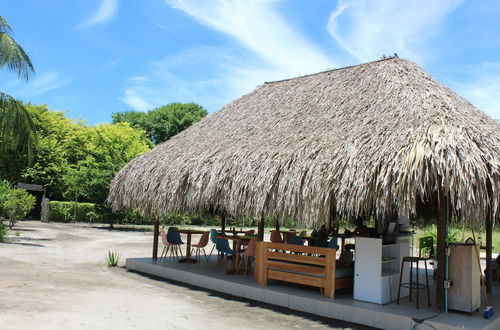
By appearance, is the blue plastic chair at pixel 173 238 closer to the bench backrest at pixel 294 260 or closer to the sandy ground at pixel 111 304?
the sandy ground at pixel 111 304

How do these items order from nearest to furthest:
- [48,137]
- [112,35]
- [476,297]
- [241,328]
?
[241,328] → [476,297] → [112,35] → [48,137]

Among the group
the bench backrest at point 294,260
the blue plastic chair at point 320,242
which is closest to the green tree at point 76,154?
the blue plastic chair at point 320,242

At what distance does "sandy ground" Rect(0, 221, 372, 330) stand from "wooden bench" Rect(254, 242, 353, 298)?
61cm

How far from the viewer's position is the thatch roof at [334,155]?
5617 mm

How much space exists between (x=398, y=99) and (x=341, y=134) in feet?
3.87

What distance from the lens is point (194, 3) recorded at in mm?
10055

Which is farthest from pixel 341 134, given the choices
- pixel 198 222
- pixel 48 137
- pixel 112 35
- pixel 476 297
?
pixel 48 137

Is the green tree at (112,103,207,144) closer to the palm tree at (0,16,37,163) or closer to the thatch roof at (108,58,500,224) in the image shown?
the palm tree at (0,16,37,163)

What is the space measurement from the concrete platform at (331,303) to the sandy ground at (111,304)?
0.21 meters

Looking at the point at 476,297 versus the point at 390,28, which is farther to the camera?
the point at 390,28

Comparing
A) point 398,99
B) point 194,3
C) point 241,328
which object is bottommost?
point 241,328

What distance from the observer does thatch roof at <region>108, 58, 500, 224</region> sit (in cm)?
562

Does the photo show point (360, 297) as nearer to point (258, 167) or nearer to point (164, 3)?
point (258, 167)

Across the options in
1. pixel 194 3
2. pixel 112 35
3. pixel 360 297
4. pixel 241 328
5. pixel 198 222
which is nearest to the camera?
pixel 241 328
